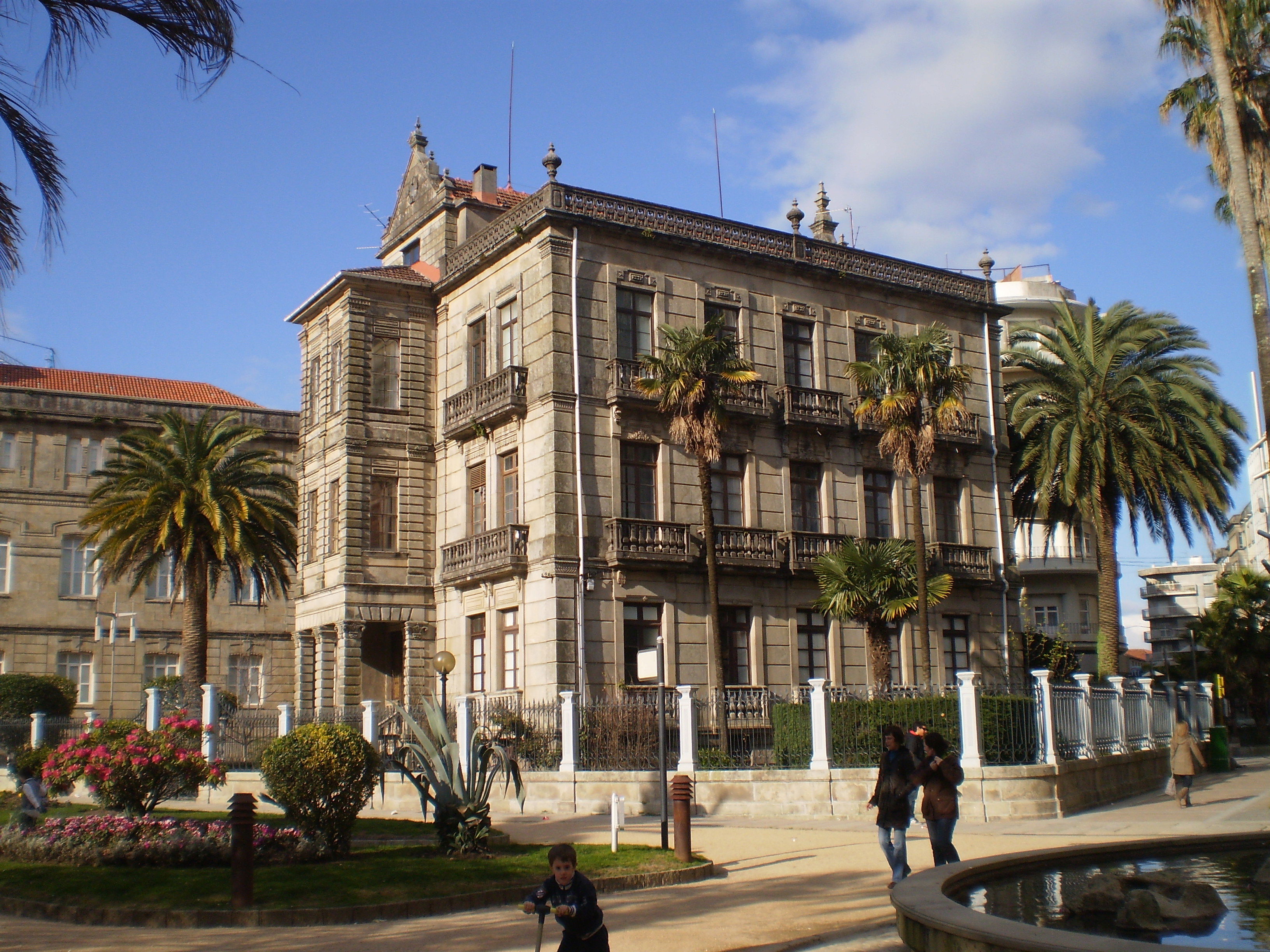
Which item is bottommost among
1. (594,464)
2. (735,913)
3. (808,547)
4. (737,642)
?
(735,913)

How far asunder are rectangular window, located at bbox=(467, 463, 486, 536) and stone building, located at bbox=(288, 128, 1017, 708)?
9 centimetres

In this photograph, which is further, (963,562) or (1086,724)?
(963,562)

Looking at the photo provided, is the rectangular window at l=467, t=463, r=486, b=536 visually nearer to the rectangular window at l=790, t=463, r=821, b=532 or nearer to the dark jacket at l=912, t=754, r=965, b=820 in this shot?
the rectangular window at l=790, t=463, r=821, b=532

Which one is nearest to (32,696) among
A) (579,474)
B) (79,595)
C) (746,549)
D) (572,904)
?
(79,595)

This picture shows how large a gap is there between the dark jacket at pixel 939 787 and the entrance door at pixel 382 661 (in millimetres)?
23418

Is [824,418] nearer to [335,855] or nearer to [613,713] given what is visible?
[613,713]

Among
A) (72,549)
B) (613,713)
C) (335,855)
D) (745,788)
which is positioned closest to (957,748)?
(745,788)

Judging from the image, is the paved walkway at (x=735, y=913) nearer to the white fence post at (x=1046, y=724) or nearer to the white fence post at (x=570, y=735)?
the white fence post at (x=1046, y=724)

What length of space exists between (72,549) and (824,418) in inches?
1235

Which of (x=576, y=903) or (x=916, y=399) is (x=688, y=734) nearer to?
(x=916, y=399)

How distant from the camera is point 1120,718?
2508 cm

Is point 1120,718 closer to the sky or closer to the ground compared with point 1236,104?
closer to the ground

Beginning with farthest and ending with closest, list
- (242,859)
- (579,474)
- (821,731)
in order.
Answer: (579,474) < (821,731) < (242,859)

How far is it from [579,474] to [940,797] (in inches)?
690
